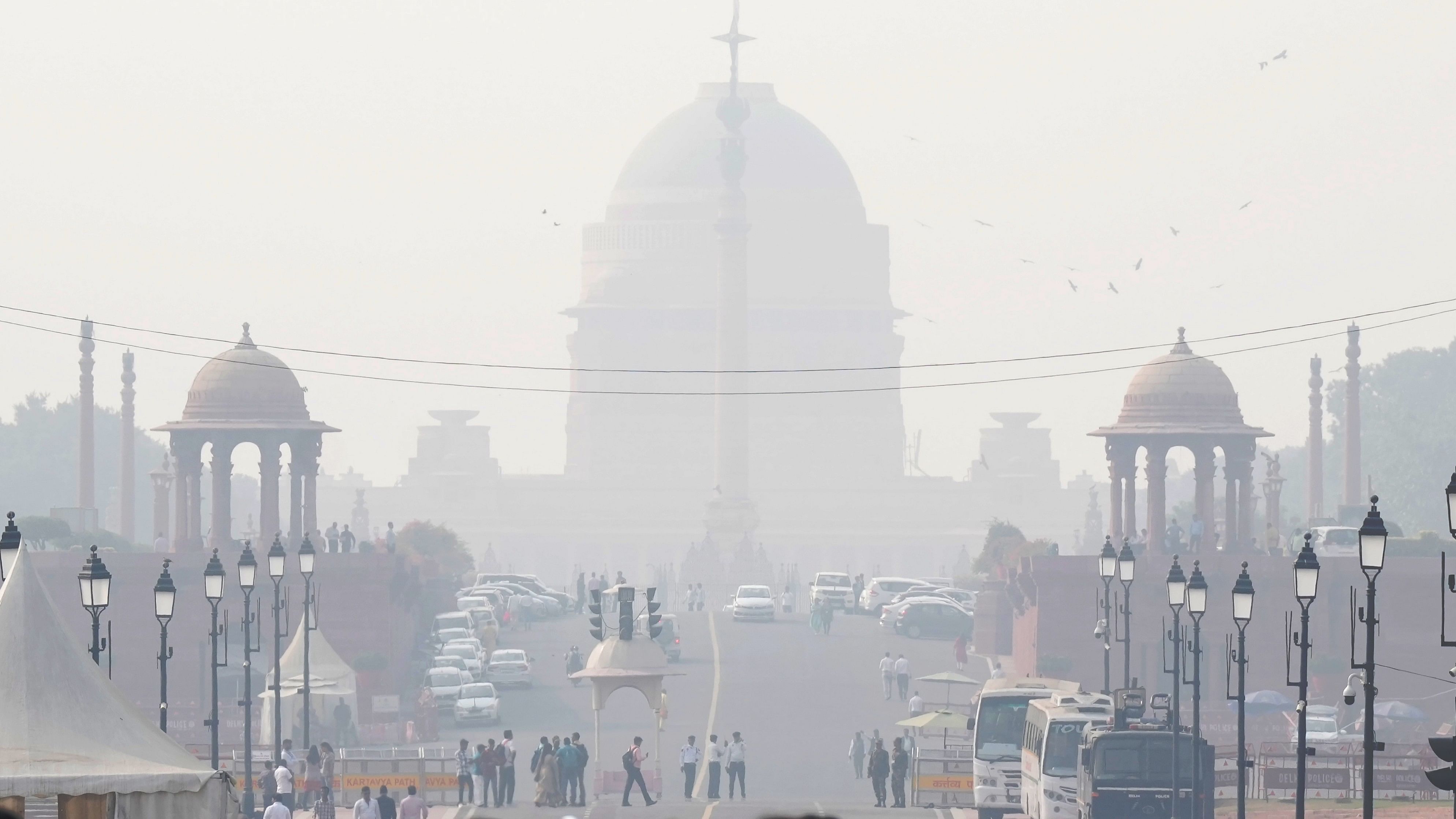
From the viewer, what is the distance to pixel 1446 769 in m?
19.9

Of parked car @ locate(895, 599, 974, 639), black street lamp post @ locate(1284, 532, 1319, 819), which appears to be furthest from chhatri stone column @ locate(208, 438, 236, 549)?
black street lamp post @ locate(1284, 532, 1319, 819)

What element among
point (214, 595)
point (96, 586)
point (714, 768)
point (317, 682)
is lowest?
point (714, 768)

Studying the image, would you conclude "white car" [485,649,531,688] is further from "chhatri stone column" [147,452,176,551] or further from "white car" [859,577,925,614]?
"chhatri stone column" [147,452,176,551]

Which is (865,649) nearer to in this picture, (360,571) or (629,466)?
(360,571)

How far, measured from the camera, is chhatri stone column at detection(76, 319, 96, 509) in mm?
82000

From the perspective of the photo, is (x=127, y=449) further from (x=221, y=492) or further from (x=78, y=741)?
(x=78, y=741)

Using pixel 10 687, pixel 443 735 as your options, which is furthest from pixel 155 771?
pixel 443 735

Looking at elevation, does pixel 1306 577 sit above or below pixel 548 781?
above

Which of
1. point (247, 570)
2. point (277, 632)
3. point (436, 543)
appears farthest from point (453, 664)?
point (436, 543)

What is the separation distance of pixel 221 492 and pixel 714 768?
2996cm

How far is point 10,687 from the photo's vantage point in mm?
20984

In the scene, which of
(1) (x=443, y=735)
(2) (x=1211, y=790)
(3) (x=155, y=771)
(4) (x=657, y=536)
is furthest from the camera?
(4) (x=657, y=536)

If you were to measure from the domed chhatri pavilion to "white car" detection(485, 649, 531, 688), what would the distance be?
32.9 feet

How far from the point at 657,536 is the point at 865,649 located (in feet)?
203
